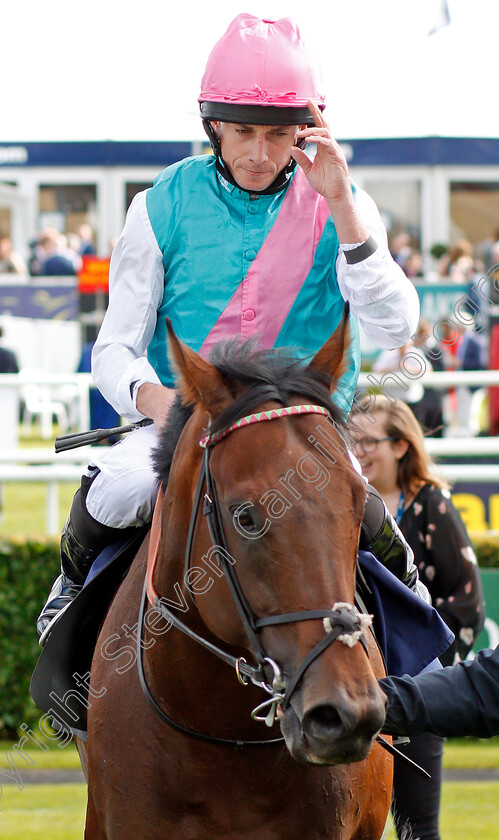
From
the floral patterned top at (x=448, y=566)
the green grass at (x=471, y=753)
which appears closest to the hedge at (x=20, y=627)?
the green grass at (x=471, y=753)

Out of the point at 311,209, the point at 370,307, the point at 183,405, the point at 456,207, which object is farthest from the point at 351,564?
the point at 456,207

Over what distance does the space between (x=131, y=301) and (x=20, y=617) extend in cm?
374

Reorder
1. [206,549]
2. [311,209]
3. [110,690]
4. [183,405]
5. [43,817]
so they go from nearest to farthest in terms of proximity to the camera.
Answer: [206,549], [183,405], [110,690], [311,209], [43,817]

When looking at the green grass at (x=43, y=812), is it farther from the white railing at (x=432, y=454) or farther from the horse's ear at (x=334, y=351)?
the horse's ear at (x=334, y=351)

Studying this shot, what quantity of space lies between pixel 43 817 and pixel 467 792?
84.2 inches

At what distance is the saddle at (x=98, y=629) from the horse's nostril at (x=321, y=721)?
0.83 metres

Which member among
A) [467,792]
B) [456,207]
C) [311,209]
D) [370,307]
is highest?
[456,207]

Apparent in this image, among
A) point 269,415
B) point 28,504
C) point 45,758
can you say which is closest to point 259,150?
point 269,415

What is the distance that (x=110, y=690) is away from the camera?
8.86 feet

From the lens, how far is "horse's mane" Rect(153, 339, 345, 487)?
224 centimetres

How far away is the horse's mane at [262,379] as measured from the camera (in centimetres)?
224

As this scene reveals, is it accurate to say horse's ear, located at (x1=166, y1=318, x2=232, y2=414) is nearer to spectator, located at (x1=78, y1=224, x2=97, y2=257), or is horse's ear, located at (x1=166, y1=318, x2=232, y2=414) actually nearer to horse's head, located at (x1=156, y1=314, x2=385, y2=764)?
horse's head, located at (x1=156, y1=314, x2=385, y2=764)

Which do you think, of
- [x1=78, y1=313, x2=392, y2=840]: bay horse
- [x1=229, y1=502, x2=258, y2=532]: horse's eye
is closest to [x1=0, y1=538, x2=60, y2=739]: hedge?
[x1=78, y1=313, x2=392, y2=840]: bay horse

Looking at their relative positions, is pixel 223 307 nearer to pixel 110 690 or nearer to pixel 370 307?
pixel 370 307
